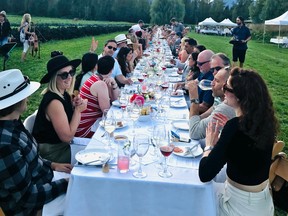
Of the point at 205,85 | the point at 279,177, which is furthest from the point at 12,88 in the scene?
the point at 205,85

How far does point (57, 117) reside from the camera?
8.26ft

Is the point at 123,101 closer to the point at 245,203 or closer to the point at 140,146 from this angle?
the point at 140,146

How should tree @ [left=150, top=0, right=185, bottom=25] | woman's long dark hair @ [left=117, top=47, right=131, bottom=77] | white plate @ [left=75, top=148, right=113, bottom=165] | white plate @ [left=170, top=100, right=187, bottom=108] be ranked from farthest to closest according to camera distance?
tree @ [left=150, top=0, right=185, bottom=25] < woman's long dark hair @ [left=117, top=47, right=131, bottom=77] < white plate @ [left=170, top=100, right=187, bottom=108] < white plate @ [left=75, top=148, right=113, bottom=165]

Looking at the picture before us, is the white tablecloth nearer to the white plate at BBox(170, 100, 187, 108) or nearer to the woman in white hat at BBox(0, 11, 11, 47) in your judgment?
the white plate at BBox(170, 100, 187, 108)

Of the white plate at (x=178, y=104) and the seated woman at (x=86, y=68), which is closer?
the white plate at (x=178, y=104)

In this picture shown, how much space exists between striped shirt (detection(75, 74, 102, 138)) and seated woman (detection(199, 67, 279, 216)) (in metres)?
1.82

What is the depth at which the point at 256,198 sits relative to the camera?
1880 millimetres

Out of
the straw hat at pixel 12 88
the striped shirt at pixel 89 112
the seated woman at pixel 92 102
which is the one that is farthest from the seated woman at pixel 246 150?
the striped shirt at pixel 89 112

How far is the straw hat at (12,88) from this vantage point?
186cm

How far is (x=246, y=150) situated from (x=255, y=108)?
26 centimetres

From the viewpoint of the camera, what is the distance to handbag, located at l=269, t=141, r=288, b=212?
2.15 m

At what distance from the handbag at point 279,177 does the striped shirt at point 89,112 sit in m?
1.90

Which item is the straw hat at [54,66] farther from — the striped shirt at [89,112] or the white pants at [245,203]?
the white pants at [245,203]

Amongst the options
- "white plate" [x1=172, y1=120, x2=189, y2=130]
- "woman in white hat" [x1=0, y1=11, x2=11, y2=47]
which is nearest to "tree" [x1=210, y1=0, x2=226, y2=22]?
"woman in white hat" [x1=0, y1=11, x2=11, y2=47]
